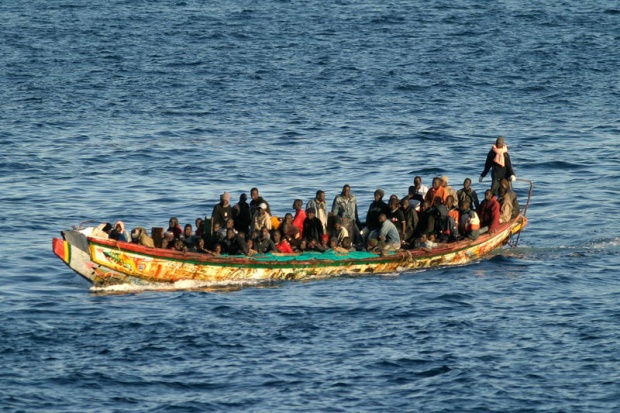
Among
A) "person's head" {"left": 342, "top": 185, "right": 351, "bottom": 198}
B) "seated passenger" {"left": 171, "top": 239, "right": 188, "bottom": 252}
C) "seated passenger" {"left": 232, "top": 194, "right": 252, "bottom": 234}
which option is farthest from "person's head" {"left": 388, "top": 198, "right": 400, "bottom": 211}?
"seated passenger" {"left": 171, "top": 239, "right": 188, "bottom": 252}

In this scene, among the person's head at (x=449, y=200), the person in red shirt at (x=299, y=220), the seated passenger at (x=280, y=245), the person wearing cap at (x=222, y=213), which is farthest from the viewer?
the person's head at (x=449, y=200)

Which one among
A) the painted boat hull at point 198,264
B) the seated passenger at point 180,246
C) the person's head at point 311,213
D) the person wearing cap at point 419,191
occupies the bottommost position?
the painted boat hull at point 198,264

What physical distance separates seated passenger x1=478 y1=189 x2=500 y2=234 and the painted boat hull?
123cm

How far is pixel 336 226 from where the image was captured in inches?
1372

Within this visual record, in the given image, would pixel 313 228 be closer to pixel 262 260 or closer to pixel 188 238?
pixel 262 260

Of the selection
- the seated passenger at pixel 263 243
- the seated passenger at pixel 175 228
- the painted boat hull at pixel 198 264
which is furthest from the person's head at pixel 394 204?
the seated passenger at pixel 175 228

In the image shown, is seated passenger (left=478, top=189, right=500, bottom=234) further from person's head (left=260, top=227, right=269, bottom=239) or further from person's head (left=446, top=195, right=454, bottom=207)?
person's head (left=260, top=227, right=269, bottom=239)

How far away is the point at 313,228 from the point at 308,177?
525 inches

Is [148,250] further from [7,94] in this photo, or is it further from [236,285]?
[7,94]

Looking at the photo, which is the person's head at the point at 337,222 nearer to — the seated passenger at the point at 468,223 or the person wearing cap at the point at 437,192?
the person wearing cap at the point at 437,192

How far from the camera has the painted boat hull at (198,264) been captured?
3209 cm

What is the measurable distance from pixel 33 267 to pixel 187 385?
36.5 ft

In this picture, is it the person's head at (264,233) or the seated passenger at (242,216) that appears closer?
the person's head at (264,233)

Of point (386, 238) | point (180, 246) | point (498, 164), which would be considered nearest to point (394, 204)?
point (386, 238)
